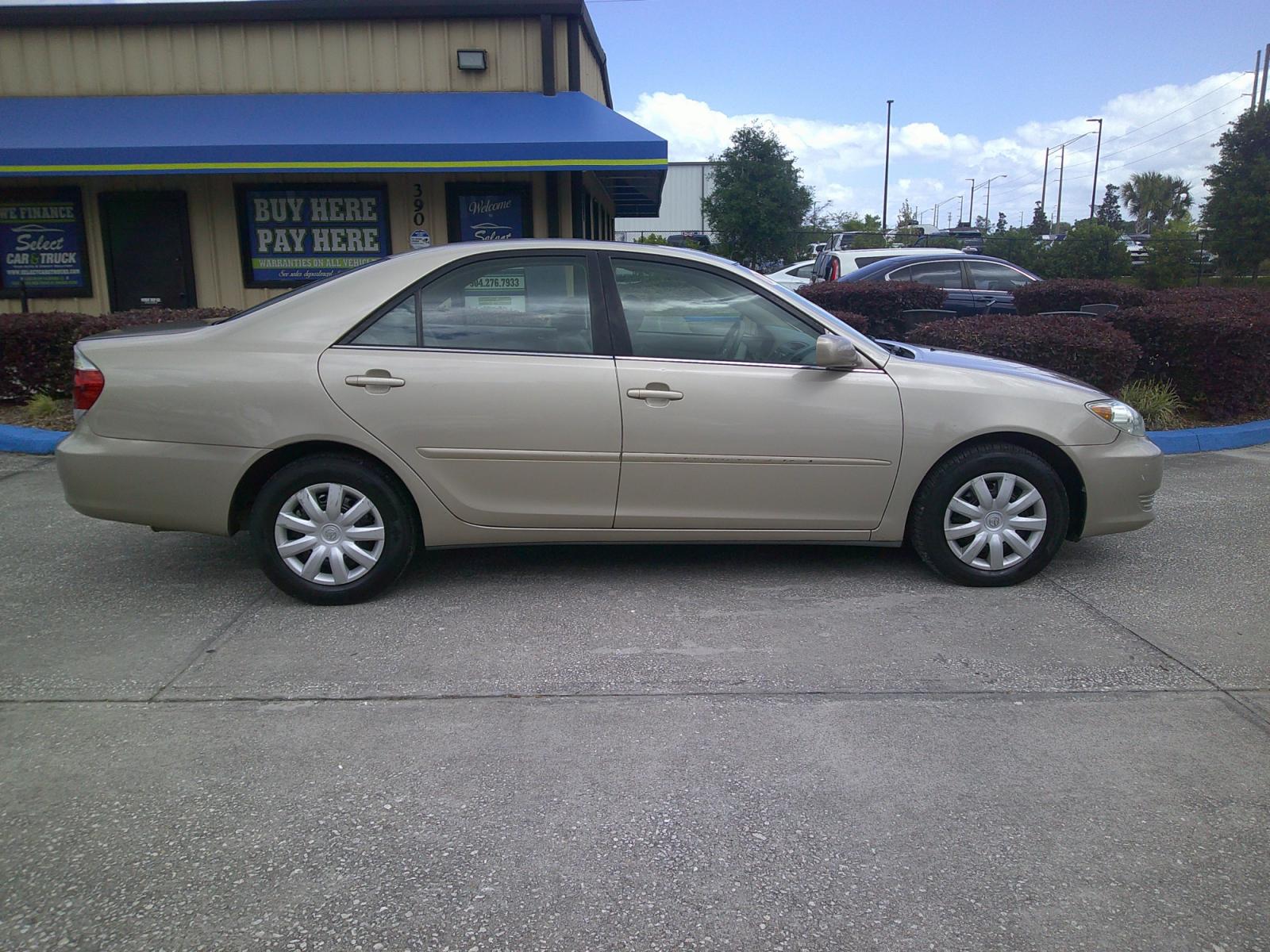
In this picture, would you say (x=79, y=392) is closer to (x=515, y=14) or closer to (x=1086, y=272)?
(x=515, y=14)

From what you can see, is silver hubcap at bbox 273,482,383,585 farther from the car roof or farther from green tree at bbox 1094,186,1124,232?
green tree at bbox 1094,186,1124,232

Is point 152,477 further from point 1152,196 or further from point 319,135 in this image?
point 1152,196

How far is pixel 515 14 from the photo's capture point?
10609 millimetres

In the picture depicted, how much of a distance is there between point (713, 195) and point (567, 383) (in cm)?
3015

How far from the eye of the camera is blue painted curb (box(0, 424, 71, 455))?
25.1 ft

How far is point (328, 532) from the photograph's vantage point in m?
4.40

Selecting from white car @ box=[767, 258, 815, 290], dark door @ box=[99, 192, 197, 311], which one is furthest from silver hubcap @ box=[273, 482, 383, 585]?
white car @ box=[767, 258, 815, 290]

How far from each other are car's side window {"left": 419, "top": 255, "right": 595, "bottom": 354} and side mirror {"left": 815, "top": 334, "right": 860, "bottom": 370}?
1035 mm

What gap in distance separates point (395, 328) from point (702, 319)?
1422 mm

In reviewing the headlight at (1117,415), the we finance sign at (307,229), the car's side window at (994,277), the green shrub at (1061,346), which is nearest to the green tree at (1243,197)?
the car's side window at (994,277)

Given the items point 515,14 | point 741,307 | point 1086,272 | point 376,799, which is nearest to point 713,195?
point 1086,272

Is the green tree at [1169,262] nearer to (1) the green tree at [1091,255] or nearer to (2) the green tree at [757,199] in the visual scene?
(1) the green tree at [1091,255]

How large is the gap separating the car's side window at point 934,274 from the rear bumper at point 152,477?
10.4 meters

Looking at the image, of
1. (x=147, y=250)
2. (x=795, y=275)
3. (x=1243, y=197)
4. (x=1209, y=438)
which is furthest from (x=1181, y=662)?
(x=1243, y=197)
